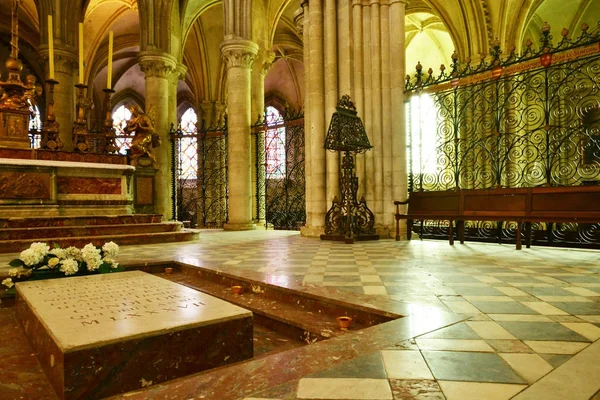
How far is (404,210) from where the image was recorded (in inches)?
357

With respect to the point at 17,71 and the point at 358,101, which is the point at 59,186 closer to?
the point at 17,71

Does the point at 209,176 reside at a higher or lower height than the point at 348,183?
higher

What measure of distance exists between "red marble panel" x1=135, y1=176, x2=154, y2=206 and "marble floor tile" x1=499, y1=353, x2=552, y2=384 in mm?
10639

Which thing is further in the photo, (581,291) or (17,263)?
(17,263)

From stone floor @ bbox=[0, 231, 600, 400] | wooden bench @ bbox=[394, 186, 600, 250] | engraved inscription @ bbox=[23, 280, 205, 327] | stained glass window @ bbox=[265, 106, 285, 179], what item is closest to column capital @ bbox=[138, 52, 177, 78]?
stained glass window @ bbox=[265, 106, 285, 179]

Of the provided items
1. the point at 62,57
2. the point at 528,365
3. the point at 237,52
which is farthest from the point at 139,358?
the point at 62,57

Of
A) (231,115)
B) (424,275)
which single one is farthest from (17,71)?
(424,275)

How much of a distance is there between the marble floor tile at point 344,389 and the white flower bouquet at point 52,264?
9.98 feet

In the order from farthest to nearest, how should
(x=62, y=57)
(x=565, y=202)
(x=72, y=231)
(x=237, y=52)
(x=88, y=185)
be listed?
(x=62, y=57) → (x=237, y=52) → (x=88, y=185) → (x=72, y=231) → (x=565, y=202)

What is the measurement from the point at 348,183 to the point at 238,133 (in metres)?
5.62

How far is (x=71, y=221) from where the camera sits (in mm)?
7688

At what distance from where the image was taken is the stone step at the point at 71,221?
23.8 ft

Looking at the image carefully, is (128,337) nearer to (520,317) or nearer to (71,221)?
(520,317)

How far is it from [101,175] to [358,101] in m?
5.57
